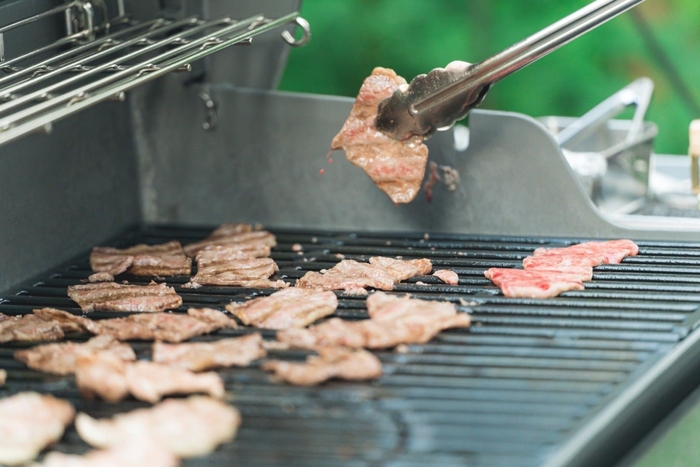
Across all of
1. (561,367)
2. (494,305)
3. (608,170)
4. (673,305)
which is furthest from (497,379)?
(608,170)

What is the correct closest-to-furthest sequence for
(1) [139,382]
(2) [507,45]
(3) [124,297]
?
(1) [139,382] → (3) [124,297] → (2) [507,45]

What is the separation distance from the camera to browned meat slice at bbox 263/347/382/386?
6.57ft

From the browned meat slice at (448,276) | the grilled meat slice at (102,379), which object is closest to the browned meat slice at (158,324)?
the grilled meat slice at (102,379)

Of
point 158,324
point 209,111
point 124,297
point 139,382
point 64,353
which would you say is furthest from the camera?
point 209,111

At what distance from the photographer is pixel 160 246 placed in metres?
3.16

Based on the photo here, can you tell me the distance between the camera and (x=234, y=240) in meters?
3.18

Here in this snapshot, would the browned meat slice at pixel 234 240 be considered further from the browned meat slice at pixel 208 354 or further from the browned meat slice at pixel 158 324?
the browned meat slice at pixel 208 354

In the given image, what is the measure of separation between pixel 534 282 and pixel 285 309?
72cm

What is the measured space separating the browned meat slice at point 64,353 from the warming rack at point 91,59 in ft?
1.82

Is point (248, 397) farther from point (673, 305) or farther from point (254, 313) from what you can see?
point (673, 305)

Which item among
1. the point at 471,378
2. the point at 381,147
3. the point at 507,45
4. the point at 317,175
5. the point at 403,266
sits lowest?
the point at 471,378

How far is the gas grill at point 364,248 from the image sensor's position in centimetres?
183

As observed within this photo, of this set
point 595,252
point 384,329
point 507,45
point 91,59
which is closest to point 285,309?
point 384,329

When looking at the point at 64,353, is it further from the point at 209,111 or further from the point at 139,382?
the point at 209,111
